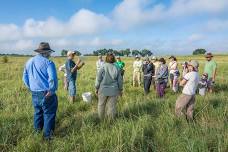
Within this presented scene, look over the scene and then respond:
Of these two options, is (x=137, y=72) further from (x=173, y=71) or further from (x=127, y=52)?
(x=127, y=52)

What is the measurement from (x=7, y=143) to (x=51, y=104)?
1191 mm

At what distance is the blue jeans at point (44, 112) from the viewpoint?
21.2ft

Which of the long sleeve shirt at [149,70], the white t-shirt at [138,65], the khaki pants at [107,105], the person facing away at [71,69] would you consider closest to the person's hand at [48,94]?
the khaki pants at [107,105]

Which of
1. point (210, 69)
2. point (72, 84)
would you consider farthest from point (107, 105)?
point (210, 69)

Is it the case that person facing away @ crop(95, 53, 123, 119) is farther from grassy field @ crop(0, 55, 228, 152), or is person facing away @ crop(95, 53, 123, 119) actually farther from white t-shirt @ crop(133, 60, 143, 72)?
white t-shirt @ crop(133, 60, 143, 72)

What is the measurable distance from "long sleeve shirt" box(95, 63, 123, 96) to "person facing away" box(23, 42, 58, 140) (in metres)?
1.69

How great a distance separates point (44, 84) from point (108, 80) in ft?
6.42

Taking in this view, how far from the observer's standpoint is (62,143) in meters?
5.67

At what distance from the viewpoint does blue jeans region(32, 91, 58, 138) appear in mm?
6454

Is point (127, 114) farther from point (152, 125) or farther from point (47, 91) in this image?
point (47, 91)

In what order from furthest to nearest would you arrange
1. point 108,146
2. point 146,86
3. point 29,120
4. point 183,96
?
point 146,86, point 183,96, point 29,120, point 108,146

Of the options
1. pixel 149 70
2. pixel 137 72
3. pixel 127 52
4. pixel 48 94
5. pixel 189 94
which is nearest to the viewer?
pixel 48 94

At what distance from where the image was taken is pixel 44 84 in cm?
652

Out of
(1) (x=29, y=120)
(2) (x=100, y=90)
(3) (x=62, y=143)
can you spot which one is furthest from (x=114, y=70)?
(3) (x=62, y=143)
